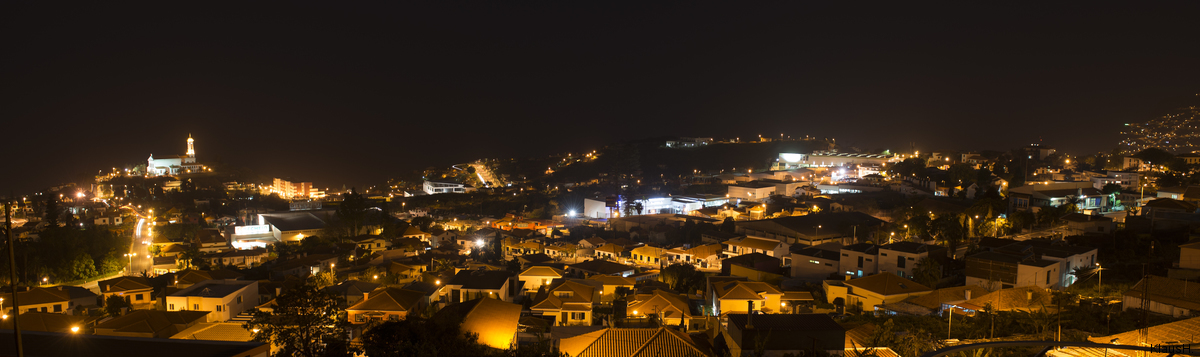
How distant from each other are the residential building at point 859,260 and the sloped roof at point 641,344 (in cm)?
624

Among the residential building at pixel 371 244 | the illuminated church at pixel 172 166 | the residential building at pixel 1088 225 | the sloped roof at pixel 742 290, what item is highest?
the illuminated church at pixel 172 166

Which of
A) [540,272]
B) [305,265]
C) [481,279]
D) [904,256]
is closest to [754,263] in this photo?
[904,256]

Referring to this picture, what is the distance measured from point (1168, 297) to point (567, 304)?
314 inches

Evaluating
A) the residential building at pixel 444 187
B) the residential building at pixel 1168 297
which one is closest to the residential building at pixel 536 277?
the residential building at pixel 1168 297

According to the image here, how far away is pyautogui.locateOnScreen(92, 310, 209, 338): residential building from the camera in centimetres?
821

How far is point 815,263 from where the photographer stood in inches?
471

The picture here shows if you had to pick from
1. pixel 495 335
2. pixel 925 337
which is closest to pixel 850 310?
pixel 925 337

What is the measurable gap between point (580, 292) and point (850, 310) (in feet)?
13.9

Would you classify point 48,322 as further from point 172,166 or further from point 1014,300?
point 172,166

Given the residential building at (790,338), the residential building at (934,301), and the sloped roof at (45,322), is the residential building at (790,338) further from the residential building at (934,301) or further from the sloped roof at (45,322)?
the sloped roof at (45,322)

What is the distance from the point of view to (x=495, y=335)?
8.04 metres

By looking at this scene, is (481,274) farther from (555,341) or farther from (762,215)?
(762,215)

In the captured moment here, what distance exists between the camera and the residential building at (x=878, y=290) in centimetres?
914

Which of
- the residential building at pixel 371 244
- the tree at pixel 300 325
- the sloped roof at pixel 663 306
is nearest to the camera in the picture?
the tree at pixel 300 325
